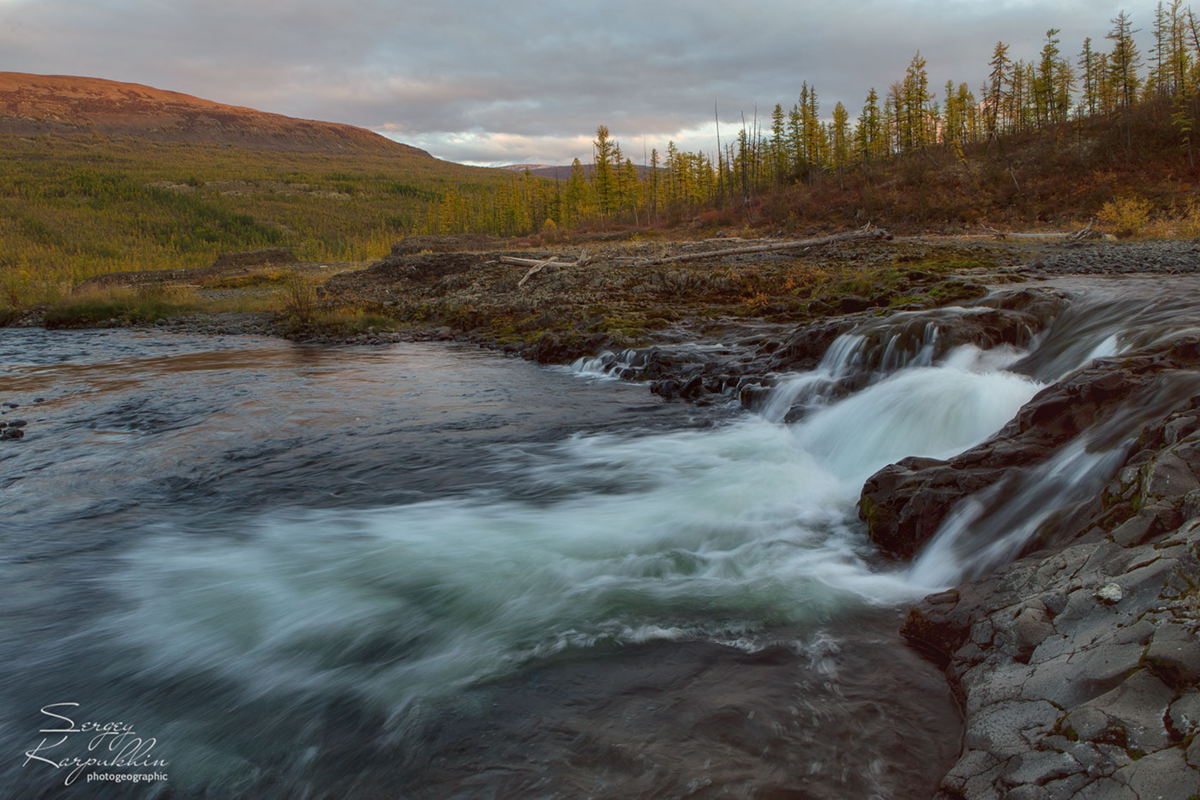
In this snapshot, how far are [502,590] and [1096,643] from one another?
4.10 metres

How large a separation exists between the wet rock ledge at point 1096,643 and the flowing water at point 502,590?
38 centimetres

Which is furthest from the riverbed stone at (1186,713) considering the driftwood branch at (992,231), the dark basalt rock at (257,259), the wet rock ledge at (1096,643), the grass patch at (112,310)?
the dark basalt rock at (257,259)

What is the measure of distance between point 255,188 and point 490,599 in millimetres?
183369

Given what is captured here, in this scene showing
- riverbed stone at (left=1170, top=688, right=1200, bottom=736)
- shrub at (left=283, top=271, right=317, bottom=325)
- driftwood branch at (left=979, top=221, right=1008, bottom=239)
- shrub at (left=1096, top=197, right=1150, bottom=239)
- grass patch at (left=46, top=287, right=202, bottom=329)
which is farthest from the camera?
driftwood branch at (left=979, top=221, right=1008, bottom=239)

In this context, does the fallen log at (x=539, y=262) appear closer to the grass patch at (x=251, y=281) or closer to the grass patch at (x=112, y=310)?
the grass patch at (x=112, y=310)

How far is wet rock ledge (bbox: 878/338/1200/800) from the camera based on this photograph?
7.06 feet

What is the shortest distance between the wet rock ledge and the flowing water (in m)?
0.38

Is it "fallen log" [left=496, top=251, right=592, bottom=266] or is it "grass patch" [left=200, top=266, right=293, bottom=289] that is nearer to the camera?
"fallen log" [left=496, top=251, right=592, bottom=266]

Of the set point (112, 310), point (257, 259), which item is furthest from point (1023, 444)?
point (257, 259)

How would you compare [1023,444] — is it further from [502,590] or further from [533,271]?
[533,271]

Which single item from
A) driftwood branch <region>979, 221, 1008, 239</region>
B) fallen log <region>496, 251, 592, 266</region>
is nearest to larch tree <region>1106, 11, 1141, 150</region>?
driftwood branch <region>979, 221, 1008, 239</region>

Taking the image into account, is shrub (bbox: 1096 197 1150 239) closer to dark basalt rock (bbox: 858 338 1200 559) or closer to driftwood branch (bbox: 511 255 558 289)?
driftwood branch (bbox: 511 255 558 289)

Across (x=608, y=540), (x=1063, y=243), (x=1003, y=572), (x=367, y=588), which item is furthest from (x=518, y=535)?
(x=1063, y=243)

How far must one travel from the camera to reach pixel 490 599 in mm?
5289
